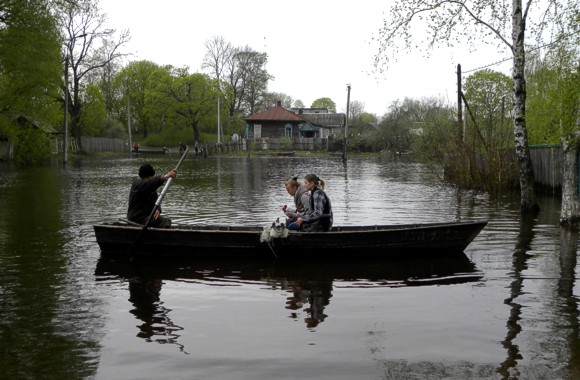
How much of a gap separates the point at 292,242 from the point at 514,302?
158 inches

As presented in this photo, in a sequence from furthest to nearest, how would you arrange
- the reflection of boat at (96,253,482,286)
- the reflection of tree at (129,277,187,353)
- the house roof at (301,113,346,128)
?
1. the house roof at (301,113,346,128)
2. the reflection of boat at (96,253,482,286)
3. the reflection of tree at (129,277,187,353)

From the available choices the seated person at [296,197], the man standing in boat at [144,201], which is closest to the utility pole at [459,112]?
the seated person at [296,197]

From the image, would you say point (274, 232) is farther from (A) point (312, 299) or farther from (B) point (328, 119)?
(B) point (328, 119)

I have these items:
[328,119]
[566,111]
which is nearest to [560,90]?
[566,111]

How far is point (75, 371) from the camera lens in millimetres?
6008

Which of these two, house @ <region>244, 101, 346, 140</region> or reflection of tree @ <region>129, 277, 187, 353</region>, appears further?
house @ <region>244, 101, 346, 140</region>

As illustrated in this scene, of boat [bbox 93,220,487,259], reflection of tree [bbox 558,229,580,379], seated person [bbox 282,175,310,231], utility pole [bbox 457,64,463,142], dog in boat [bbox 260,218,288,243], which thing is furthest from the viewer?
utility pole [bbox 457,64,463,142]

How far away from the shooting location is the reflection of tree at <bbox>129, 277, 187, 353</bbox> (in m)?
7.09

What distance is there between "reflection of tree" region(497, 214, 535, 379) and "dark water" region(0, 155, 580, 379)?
0.07 feet

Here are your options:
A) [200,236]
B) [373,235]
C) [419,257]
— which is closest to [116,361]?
[200,236]

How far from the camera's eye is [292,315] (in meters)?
7.89

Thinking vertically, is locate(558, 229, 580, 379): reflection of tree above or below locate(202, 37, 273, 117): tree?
below

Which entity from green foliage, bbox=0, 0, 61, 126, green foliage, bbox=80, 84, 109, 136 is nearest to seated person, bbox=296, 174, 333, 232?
green foliage, bbox=0, 0, 61, 126

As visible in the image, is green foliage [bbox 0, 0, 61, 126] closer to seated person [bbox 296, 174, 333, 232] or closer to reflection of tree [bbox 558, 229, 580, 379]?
seated person [bbox 296, 174, 333, 232]
